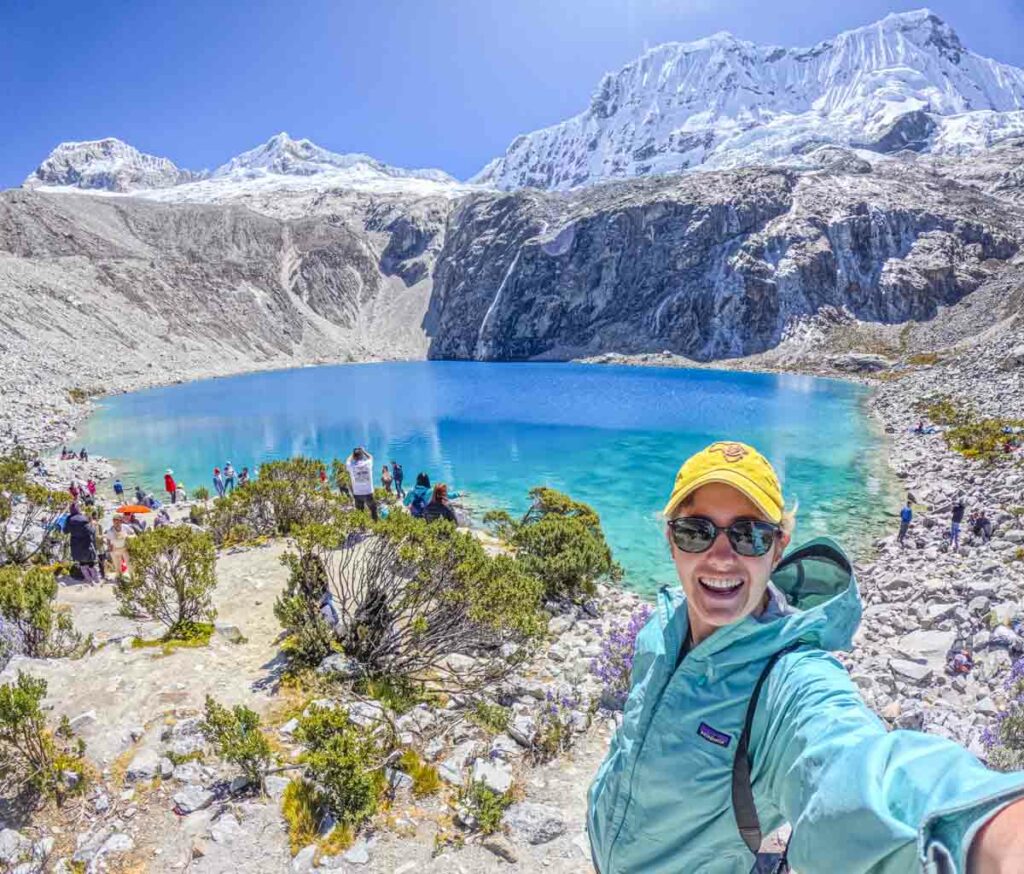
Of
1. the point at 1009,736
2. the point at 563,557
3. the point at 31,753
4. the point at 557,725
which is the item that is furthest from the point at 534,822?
the point at 563,557

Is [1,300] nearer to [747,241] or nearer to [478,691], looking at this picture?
[478,691]

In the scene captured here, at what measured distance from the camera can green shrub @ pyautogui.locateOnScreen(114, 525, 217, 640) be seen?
8008 millimetres

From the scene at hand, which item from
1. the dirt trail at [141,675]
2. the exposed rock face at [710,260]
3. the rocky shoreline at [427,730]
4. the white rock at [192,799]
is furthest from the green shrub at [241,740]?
the exposed rock face at [710,260]

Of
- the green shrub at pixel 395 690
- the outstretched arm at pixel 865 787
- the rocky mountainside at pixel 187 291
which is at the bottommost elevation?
the green shrub at pixel 395 690

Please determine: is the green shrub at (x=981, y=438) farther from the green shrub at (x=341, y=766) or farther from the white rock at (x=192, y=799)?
the white rock at (x=192, y=799)

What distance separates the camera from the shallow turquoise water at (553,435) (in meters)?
→ 23.0

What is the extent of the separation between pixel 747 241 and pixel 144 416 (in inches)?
3974

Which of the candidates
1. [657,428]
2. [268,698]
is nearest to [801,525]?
[268,698]

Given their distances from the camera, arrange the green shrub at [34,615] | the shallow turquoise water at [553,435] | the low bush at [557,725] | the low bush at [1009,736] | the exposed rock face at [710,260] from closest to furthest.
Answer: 1. the low bush at [1009,736]
2. the low bush at [557,725]
3. the green shrub at [34,615]
4. the shallow turquoise water at [553,435]
5. the exposed rock face at [710,260]

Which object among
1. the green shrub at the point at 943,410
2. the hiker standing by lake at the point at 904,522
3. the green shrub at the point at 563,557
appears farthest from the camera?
the green shrub at the point at 943,410

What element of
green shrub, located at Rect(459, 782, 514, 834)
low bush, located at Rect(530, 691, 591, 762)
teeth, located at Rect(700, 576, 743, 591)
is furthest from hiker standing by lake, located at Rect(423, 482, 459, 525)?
teeth, located at Rect(700, 576, 743, 591)

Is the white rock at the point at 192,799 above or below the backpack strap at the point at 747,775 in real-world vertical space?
below

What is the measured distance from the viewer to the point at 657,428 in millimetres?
41062

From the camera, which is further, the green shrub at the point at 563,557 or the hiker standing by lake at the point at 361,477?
the hiker standing by lake at the point at 361,477
